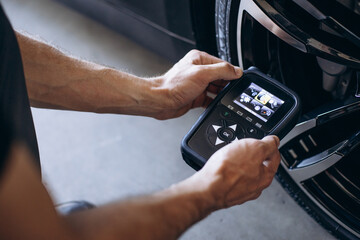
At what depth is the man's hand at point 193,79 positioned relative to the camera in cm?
79

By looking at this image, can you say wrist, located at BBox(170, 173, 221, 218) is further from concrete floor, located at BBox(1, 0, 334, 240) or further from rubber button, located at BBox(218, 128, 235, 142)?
concrete floor, located at BBox(1, 0, 334, 240)

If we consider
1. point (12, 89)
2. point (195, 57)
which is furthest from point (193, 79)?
point (12, 89)

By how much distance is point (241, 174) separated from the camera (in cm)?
65

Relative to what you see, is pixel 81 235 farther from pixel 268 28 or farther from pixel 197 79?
pixel 268 28

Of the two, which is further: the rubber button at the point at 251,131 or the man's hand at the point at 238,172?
the rubber button at the point at 251,131

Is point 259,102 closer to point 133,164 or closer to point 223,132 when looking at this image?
point 223,132

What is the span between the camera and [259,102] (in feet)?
2.65

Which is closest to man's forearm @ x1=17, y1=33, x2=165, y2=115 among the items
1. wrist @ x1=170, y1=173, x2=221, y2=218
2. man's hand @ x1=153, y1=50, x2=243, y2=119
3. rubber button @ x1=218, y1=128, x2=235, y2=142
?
man's hand @ x1=153, y1=50, x2=243, y2=119

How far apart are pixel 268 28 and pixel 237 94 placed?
0.13 m

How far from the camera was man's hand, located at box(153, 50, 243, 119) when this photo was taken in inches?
31.0

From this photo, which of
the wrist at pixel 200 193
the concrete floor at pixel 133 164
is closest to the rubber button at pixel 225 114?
the wrist at pixel 200 193

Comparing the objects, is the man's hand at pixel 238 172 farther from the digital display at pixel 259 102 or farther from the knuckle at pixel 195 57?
the knuckle at pixel 195 57

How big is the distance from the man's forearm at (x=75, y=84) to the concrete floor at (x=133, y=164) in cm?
27

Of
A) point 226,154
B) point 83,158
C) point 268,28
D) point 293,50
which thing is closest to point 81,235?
point 226,154
